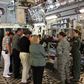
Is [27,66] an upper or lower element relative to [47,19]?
lower

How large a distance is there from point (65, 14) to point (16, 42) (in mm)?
7319

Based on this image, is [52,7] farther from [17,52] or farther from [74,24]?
[17,52]

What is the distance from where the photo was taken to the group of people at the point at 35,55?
21.2ft

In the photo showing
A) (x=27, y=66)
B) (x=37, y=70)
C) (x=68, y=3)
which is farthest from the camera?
(x=68, y=3)

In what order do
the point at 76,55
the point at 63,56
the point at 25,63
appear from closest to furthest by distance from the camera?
the point at 63,56 → the point at 25,63 → the point at 76,55

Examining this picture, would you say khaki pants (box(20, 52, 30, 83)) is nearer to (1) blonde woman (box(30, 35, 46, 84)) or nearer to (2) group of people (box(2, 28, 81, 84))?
(2) group of people (box(2, 28, 81, 84))

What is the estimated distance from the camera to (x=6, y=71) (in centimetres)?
916

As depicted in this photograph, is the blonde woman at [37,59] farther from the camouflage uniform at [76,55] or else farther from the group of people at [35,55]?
the camouflage uniform at [76,55]

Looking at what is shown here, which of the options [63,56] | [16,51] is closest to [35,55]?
[63,56]

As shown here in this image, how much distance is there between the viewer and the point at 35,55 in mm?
6473

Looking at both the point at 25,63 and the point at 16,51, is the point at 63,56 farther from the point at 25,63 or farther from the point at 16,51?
Result: the point at 16,51

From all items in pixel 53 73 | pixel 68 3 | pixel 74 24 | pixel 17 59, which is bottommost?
pixel 53 73

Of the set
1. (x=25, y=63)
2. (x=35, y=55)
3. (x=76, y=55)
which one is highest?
(x=35, y=55)

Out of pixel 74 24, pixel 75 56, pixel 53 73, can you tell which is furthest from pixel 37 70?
pixel 74 24
